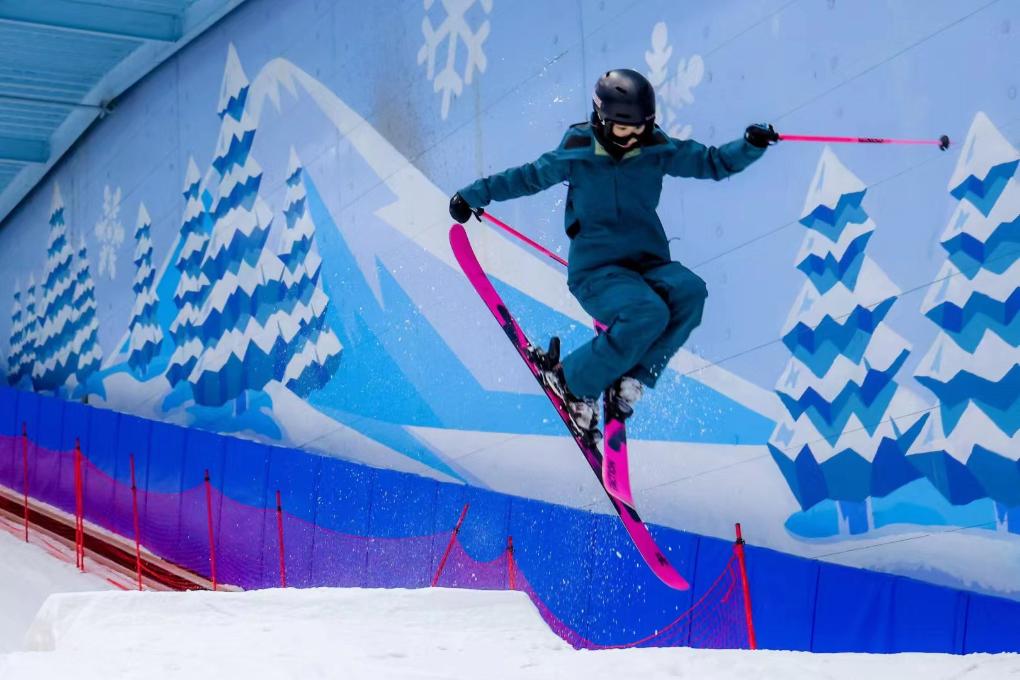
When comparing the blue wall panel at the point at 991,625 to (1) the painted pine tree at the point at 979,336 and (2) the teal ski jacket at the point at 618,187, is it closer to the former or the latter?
(1) the painted pine tree at the point at 979,336

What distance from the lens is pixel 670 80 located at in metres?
6.49

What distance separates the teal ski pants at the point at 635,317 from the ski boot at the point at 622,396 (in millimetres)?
29

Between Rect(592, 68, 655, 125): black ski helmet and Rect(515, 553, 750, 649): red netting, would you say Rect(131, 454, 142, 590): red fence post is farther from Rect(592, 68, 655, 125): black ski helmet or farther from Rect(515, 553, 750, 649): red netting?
Rect(592, 68, 655, 125): black ski helmet

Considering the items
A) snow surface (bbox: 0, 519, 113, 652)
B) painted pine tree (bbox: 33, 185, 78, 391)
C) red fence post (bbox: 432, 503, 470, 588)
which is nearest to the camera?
red fence post (bbox: 432, 503, 470, 588)

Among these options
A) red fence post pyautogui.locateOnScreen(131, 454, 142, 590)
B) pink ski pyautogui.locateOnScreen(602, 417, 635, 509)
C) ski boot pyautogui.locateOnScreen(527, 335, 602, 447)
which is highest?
ski boot pyautogui.locateOnScreen(527, 335, 602, 447)

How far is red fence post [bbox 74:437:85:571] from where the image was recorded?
31.3ft

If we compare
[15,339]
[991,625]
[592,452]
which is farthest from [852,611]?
→ [15,339]

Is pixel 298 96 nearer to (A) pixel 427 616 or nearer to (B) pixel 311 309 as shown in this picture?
(B) pixel 311 309

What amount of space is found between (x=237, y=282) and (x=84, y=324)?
132 inches

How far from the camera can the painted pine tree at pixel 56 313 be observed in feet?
43.5

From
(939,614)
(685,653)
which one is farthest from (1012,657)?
(939,614)

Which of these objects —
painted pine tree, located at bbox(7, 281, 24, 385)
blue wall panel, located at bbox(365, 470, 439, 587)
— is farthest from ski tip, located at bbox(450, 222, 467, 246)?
painted pine tree, located at bbox(7, 281, 24, 385)

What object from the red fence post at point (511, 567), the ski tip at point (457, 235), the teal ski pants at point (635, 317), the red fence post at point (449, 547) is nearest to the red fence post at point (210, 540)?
the red fence post at point (449, 547)

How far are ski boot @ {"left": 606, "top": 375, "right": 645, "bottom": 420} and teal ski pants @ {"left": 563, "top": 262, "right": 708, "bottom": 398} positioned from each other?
3cm
